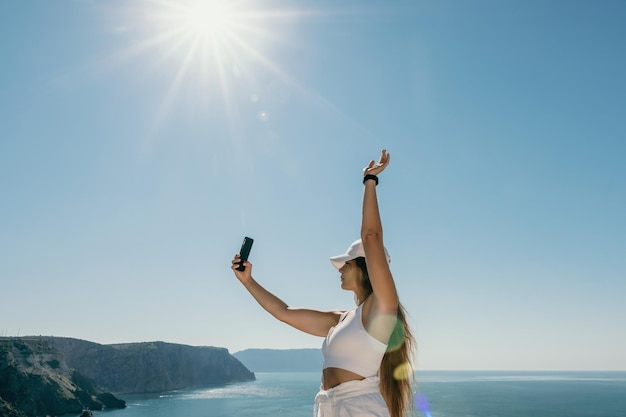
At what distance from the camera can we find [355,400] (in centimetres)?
191

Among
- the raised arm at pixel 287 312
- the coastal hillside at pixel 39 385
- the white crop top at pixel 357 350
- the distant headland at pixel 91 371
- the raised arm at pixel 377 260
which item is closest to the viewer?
the raised arm at pixel 377 260

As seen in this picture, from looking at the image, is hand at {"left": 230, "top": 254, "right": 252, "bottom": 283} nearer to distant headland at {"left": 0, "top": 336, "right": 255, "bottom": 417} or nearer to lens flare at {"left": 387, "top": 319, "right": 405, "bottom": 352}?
lens flare at {"left": 387, "top": 319, "right": 405, "bottom": 352}

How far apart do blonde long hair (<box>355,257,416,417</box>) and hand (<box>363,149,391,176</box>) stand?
49cm

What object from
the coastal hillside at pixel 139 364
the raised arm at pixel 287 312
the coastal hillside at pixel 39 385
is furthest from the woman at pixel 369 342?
the coastal hillside at pixel 139 364

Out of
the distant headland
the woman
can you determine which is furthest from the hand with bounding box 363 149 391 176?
the distant headland

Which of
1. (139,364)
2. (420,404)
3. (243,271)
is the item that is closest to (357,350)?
(243,271)

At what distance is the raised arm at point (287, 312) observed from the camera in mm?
2680

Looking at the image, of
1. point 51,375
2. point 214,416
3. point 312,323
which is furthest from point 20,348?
point 312,323

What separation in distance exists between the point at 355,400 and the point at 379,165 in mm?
1101

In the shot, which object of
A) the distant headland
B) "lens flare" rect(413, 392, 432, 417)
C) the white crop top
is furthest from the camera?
the distant headland

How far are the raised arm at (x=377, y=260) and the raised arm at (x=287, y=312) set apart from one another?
831 millimetres

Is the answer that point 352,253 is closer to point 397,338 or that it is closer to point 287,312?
point 397,338

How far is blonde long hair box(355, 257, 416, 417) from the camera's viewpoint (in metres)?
2.16

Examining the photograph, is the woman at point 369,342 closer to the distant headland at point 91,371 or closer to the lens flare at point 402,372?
the lens flare at point 402,372
